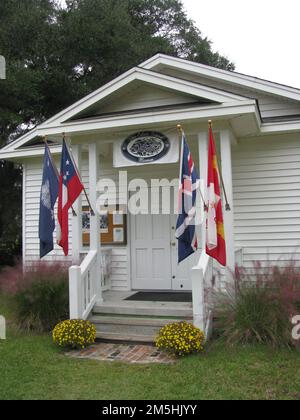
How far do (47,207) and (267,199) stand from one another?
13.7 ft

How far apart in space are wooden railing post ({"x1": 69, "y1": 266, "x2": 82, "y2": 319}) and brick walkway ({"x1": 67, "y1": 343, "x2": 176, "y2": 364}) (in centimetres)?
61

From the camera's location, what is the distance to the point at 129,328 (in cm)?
658

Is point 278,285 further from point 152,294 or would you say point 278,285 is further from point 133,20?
point 133,20

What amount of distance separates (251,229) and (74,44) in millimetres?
11487

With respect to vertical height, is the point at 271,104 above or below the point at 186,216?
above

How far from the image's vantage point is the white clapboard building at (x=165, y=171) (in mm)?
6762

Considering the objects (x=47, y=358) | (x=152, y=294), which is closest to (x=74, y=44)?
(x=152, y=294)

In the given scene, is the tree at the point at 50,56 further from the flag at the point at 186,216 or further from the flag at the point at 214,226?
the flag at the point at 214,226

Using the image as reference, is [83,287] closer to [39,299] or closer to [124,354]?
[39,299]

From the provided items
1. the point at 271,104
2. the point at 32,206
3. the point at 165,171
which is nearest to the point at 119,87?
the point at 165,171

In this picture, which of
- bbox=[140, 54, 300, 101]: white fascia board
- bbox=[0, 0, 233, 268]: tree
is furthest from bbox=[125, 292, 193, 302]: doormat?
bbox=[0, 0, 233, 268]: tree

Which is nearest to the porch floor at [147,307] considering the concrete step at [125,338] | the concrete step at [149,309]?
the concrete step at [149,309]

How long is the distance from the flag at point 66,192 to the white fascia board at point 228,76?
3.76 metres

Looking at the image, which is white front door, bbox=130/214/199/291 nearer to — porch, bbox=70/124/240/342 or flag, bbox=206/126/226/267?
porch, bbox=70/124/240/342
